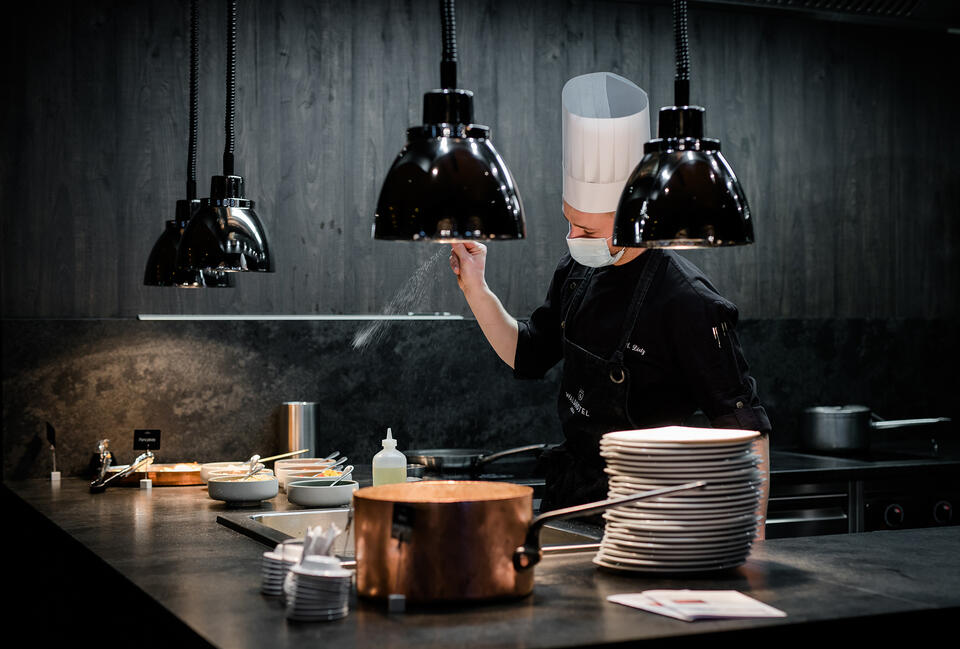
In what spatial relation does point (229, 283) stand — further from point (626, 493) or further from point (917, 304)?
point (917, 304)

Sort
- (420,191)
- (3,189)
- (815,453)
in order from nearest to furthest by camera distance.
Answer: (420,191)
(3,189)
(815,453)

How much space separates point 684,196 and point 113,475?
240 centimetres

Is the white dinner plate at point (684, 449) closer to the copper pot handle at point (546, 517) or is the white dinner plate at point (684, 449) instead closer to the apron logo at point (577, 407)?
Result: the copper pot handle at point (546, 517)

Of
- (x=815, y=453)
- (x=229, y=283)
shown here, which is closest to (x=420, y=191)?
(x=229, y=283)

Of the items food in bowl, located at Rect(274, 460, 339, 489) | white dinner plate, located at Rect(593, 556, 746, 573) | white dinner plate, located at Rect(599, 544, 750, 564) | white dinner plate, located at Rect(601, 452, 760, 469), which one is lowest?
white dinner plate, located at Rect(593, 556, 746, 573)

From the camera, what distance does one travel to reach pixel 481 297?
3066mm

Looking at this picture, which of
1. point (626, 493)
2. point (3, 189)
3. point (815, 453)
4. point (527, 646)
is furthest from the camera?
point (815, 453)

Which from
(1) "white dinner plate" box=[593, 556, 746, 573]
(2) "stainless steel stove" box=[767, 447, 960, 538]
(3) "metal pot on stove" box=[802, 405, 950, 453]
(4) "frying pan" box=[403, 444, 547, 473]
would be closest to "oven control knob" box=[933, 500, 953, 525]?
(2) "stainless steel stove" box=[767, 447, 960, 538]

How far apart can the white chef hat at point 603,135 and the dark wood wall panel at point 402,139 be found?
4.54 feet

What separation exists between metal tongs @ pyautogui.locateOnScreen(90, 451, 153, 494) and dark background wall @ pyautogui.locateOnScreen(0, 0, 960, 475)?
276 millimetres

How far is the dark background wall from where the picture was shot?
397cm

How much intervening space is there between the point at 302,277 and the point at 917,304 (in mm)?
2836

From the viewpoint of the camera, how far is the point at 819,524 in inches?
162

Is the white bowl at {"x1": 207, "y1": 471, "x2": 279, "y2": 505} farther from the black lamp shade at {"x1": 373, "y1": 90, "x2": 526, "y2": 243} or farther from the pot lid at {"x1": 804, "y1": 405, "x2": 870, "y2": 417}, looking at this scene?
the pot lid at {"x1": 804, "y1": 405, "x2": 870, "y2": 417}
